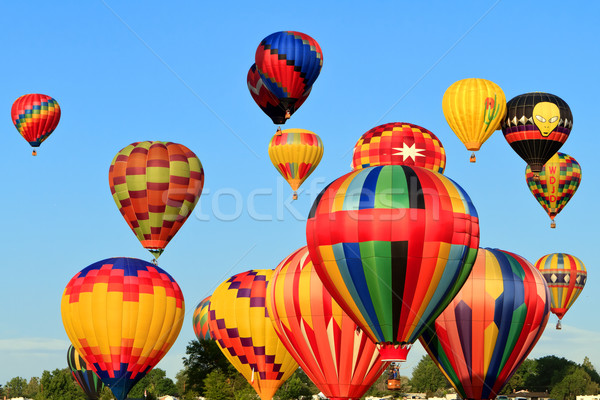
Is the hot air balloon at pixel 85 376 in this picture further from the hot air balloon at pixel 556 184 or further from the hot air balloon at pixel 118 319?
the hot air balloon at pixel 556 184

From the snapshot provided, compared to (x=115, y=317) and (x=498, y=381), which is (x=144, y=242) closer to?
(x=115, y=317)

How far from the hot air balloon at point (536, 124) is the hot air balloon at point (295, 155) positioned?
43.0 ft

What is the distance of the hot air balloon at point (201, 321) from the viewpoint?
5406 centimetres

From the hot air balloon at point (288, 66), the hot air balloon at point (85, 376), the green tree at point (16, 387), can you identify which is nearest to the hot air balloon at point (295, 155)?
the hot air balloon at point (288, 66)

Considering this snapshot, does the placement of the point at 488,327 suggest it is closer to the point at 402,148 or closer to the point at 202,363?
the point at 402,148

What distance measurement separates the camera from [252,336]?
125ft

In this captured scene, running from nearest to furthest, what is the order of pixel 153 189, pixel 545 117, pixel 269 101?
pixel 153 189
pixel 545 117
pixel 269 101

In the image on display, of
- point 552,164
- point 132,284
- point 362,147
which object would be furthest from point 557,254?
point 132,284

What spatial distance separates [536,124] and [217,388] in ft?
63.0

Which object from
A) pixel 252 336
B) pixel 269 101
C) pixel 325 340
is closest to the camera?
pixel 325 340

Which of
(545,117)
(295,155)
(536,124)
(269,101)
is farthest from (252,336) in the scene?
(545,117)

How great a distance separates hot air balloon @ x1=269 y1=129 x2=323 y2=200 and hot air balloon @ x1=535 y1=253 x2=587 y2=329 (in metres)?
16.1

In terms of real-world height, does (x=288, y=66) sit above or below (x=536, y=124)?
above

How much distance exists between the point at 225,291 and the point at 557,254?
1030 inches
